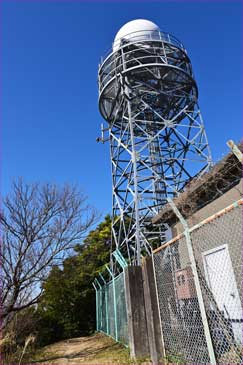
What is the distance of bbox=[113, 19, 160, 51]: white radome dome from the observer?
39.4ft

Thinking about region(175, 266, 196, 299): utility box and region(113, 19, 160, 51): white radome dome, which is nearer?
region(175, 266, 196, 299): utility box

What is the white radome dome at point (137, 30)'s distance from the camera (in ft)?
39.4

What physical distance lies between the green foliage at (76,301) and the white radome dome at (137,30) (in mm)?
9917

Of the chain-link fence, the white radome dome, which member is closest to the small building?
the chain-link fence

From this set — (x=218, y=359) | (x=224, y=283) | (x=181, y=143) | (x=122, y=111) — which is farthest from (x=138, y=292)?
(x=122, y=111)

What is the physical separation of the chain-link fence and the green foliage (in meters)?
7.04

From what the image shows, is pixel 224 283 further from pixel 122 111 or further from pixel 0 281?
pixel 122 111

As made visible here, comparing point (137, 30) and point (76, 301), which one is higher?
point (137, 30)

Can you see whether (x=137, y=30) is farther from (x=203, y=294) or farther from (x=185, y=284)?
(x=203, y=294)

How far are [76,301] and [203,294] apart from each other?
11.5 meters

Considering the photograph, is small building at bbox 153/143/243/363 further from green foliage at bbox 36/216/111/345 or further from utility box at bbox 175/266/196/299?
green foliage at bbox 36/216/111/345

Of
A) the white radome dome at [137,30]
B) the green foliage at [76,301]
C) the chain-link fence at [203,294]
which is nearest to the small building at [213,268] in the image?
the chain-link fence at [203,294]

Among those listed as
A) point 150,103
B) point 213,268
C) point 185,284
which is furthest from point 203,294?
point 150,103

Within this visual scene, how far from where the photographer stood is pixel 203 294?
412 centimetres
